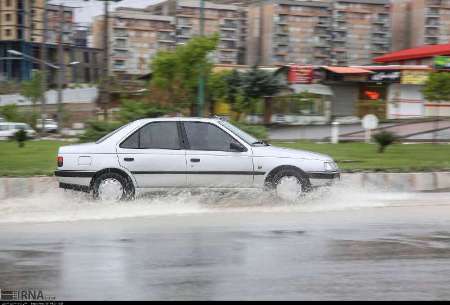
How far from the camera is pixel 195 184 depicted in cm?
941

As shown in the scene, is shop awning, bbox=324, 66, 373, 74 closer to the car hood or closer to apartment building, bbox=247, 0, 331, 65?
the car hood

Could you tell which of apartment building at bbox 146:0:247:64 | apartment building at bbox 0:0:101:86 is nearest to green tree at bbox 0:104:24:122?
apartment building at bbox 0:0:101:86

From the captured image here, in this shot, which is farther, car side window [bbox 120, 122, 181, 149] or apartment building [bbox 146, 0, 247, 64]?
apartment building [bbox 146, 0, 247, 64]

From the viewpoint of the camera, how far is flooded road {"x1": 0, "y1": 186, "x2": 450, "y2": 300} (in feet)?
15.7

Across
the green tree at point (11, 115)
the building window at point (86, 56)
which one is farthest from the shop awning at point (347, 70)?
the building window at point (86, 56)

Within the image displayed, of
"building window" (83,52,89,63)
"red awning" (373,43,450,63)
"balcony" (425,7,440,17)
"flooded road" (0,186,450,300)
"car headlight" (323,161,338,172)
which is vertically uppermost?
"balcony" (425,7,440,17)

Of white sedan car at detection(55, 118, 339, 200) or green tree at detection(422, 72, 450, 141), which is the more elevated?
green tree at detection(422, 72, 450, 141)

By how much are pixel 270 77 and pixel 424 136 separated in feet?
51.4

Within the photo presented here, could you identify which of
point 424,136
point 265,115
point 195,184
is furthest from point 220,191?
point 265,115

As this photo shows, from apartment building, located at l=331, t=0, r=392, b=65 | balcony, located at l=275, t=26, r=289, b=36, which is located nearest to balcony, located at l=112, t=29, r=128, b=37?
balcony, located at l=275, t=26, r=289, b=36

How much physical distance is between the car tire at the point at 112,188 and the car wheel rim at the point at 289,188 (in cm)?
225

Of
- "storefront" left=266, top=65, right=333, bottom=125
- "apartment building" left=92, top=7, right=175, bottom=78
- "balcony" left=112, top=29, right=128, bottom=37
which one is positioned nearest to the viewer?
"storefront" left=266, top=65, right=333, bottom=125

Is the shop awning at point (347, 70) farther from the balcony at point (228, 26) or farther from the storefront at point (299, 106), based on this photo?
the balcony at point (228, 26)

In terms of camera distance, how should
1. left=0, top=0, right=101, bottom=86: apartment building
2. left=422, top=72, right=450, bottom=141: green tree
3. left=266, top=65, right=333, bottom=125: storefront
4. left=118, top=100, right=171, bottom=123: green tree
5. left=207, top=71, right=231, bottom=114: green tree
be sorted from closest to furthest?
left=118, top=100, right=171, bottom=123: green tree
left=422, top=72, right=450, bottom=141: green tree
left=266, top=65, right=333, bottom=125: storefront
left=207, top=71, right=231, bottom=114: green tree
left=0, top=0, right=101, bottom=86: apartment building
